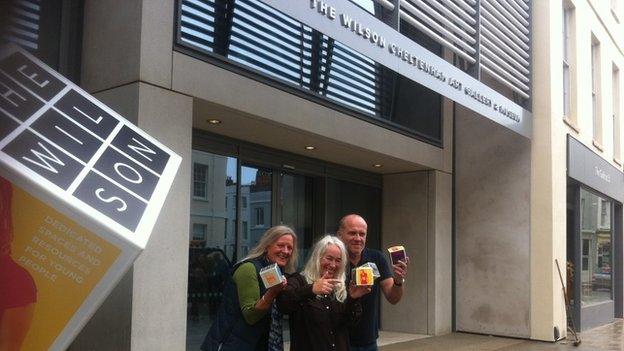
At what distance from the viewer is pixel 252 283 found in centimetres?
369

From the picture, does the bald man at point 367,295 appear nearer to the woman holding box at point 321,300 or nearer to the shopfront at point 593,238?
the woman holding box at point 321,300

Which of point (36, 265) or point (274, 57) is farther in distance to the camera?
point (274, 57)

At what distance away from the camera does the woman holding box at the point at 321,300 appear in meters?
3.63

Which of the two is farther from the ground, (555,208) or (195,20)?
(195,20)

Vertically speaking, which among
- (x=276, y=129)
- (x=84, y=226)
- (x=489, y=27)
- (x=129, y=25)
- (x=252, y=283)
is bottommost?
(x=252, y=283)

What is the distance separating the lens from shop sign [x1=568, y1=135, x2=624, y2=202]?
471 inches

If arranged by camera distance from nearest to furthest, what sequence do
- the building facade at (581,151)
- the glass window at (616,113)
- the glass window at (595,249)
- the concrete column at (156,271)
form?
1. the concrete column at (156,271)
2. the building facade at (581,151)
3. the glass window at (595,249)
4. the glass window at (616,113)

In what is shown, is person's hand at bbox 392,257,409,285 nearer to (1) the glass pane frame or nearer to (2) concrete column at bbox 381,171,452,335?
(2) concrete column at bbox 381,171,452,335

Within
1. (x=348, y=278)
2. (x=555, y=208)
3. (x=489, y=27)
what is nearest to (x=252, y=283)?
(x=348, y=278)

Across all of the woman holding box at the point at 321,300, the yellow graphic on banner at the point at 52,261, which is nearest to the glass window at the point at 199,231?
the woman holding box at the point at 321,300

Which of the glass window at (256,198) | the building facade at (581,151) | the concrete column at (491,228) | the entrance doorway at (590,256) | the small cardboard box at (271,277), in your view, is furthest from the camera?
the entrance doorway at (590,256)

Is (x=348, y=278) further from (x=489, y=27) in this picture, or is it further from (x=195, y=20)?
(x=489, y=27)

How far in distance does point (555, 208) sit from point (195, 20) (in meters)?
6.73

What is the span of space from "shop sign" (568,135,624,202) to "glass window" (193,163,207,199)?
6799 millimetres
